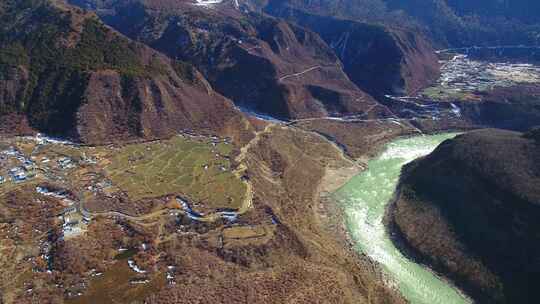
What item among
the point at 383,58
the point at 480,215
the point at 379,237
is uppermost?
the point at 383,58

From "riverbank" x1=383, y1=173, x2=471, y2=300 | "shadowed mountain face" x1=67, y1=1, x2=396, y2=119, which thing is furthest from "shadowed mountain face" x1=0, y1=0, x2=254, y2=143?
"riverbank" x1=383, y1=173, x2=471, y2=300

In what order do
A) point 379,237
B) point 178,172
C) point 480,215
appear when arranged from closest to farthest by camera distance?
point 480,215 < point 379,237 < point 178,172

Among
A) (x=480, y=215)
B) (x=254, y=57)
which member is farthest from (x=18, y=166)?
(x=254, y=57)

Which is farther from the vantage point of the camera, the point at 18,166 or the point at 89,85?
the point at 89,85

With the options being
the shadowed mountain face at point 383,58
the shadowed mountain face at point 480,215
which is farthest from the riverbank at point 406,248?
the shadowed mountain face at point 383,58

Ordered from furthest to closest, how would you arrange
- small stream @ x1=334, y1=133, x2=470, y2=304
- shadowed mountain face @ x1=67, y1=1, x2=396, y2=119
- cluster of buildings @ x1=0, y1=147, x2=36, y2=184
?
1. shadowed mountain face @ x1=67, y1=1, x2=396, y2=119
2. cluster of buildings @ x1=0, y1=147, x2=36, y2=184
3. small stream @ x1=334, y1=133, x2=470, y2=304

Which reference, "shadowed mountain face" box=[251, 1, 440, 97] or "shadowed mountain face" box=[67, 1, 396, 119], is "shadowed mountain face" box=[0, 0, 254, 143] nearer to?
"shadowed mountain face" box=[67, 1, 396, 119]

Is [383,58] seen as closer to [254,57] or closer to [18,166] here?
[254,57]

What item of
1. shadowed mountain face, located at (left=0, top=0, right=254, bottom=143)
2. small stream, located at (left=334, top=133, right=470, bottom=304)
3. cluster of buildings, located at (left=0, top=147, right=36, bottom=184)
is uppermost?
shadowed mountain face, located at (left=0, top=0, right=254, bottom=143)
